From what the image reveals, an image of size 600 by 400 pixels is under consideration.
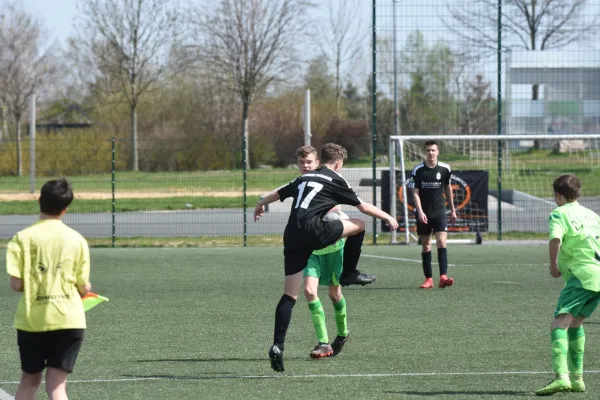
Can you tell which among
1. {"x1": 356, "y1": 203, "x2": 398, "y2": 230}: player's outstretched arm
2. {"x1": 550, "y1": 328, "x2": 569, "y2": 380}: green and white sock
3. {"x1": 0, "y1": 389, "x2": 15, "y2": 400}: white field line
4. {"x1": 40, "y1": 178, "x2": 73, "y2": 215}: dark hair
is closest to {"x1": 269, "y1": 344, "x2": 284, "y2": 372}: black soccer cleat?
{"x1": 356, "y1": 203, "x2": 398, "y2": 230}: player's outstretched arm

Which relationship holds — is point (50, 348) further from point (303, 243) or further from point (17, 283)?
point (303, 243)

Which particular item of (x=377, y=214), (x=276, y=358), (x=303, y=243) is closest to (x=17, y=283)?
(x=276, y=358)

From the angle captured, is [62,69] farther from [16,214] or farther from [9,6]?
[16,214]

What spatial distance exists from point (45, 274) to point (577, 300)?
11.2 feet

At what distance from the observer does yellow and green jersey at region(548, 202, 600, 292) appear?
6.34 meters

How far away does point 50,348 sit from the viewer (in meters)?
5.12

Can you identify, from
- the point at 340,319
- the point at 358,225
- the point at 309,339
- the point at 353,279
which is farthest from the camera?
the point at 309,339

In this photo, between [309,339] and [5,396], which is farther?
[309,339]

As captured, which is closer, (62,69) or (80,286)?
(80,286)

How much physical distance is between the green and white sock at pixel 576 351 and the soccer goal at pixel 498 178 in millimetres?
12571

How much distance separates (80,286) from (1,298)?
709 centimetres

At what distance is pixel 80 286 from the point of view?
203 inches

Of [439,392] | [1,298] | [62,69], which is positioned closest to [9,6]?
[62,69]

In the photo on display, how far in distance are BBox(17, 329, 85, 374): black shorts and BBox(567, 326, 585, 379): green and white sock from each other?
3.28 metres
